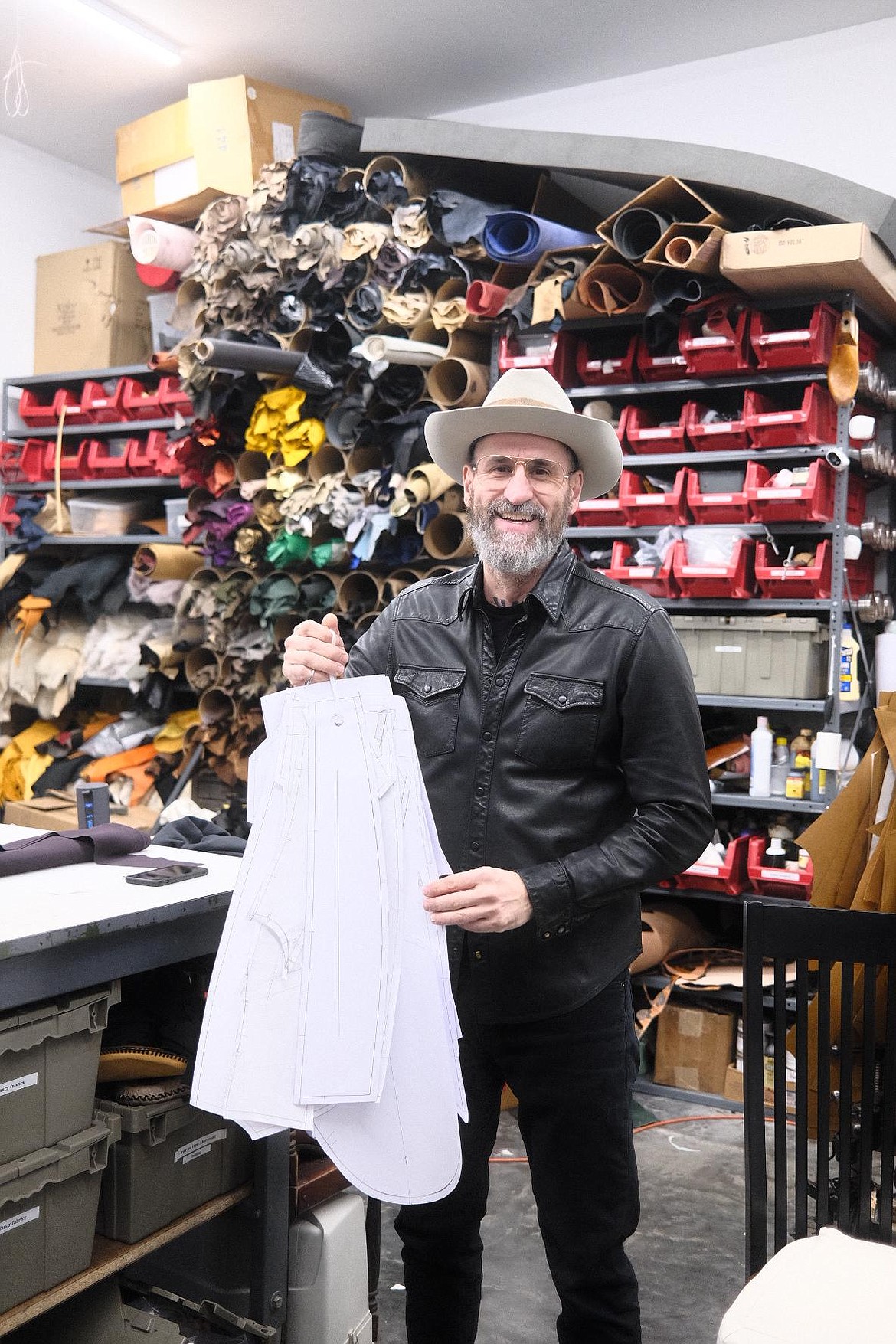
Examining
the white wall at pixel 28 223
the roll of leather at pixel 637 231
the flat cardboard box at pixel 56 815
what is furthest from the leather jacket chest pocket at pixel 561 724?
the white wall at pixel 28 223

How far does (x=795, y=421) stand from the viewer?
368 centimetres

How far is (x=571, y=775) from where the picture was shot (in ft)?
6.15

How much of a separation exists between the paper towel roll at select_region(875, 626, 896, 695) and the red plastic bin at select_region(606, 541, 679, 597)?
0.72m

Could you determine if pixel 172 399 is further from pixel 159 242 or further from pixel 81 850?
pixel 81 850

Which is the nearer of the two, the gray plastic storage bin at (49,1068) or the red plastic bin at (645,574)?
the gray plastic storage bin at (49,1068)

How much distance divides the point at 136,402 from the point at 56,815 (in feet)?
6.51

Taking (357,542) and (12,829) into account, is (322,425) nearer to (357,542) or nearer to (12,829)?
(357,542)

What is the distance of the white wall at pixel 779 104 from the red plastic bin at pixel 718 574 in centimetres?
154

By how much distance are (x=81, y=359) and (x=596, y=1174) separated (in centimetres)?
511

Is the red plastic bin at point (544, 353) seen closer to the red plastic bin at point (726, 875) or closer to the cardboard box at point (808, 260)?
the cardboard box at point (808, 260)

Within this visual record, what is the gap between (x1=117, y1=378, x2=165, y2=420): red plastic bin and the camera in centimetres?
542

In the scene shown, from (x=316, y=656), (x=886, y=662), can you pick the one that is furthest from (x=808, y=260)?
(x=316, y=656)

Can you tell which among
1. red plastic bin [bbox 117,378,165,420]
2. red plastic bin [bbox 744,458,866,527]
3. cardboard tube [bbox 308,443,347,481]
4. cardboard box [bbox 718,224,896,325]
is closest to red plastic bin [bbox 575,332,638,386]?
cardboard box [bbox 718,224,896,325]

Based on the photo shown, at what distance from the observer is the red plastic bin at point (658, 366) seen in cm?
397
